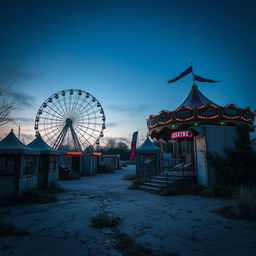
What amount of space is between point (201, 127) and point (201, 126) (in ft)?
0.19

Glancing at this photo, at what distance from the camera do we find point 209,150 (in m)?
9.46

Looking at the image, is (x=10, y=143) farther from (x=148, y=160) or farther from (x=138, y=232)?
(x=148, y=160)

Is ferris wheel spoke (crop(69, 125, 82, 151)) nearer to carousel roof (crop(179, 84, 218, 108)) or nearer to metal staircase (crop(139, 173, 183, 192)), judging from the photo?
carousel roof (crop(179, 84, 218, 108))

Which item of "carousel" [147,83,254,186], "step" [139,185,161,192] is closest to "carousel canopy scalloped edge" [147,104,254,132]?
"carousel" [147,83,254,186]

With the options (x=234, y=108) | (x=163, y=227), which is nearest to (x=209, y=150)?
(x=163, y=227)

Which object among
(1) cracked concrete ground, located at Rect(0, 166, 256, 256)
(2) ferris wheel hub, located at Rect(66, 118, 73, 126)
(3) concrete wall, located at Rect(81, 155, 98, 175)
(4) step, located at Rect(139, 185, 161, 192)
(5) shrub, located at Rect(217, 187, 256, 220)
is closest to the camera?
(1) cracked concrete ground, located at Rect(0, 166, 256, 256)

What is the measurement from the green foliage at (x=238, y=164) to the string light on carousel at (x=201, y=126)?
36 centimetres

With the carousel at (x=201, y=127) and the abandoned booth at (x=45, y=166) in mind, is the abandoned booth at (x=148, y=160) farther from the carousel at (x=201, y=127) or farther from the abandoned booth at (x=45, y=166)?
the abandoned booth at (x=45, y=166)

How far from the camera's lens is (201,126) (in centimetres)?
972

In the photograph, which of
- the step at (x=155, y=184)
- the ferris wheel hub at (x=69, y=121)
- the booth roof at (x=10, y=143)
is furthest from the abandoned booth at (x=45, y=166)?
the ferris wheel hub at (x=69, y=121)

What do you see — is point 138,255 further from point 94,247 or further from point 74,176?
point 74,176

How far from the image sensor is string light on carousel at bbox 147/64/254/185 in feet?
31.4

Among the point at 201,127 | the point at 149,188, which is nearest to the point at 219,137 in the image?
the point at 201,127

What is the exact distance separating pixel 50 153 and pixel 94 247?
8434mm
